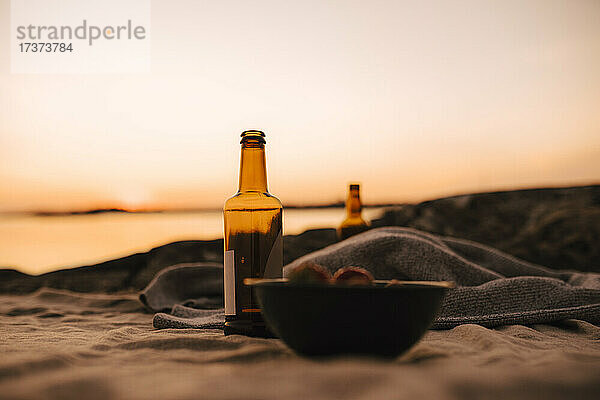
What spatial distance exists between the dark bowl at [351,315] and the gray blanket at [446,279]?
15.8 inches

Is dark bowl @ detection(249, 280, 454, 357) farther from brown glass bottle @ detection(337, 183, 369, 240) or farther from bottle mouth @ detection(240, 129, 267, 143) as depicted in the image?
brown glass bottle @ detection(337, 183, 369, 240)

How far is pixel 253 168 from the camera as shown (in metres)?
0.91

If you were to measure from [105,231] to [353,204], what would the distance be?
46.2 inches

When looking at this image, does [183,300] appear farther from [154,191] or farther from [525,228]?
[525,228]

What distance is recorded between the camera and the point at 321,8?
194cm

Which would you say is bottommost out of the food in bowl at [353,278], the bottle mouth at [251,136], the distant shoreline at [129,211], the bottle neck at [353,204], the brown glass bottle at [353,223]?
the food in bowl at [353,278]

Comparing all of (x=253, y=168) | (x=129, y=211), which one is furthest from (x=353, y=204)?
(x=129, y=211)

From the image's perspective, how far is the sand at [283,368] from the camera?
0.47 metres

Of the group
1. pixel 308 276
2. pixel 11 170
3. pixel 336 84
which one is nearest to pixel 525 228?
pixel 336 84

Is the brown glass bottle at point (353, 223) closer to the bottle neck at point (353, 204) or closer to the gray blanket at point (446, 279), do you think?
the bottle neck at point (353, 204)

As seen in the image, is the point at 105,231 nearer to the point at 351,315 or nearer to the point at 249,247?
the point at 249,247

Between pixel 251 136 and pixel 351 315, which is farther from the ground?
pixel 251 136

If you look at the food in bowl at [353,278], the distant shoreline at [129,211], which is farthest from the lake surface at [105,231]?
the food in bowl at [353,278]

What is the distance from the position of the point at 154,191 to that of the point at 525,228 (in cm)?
139
